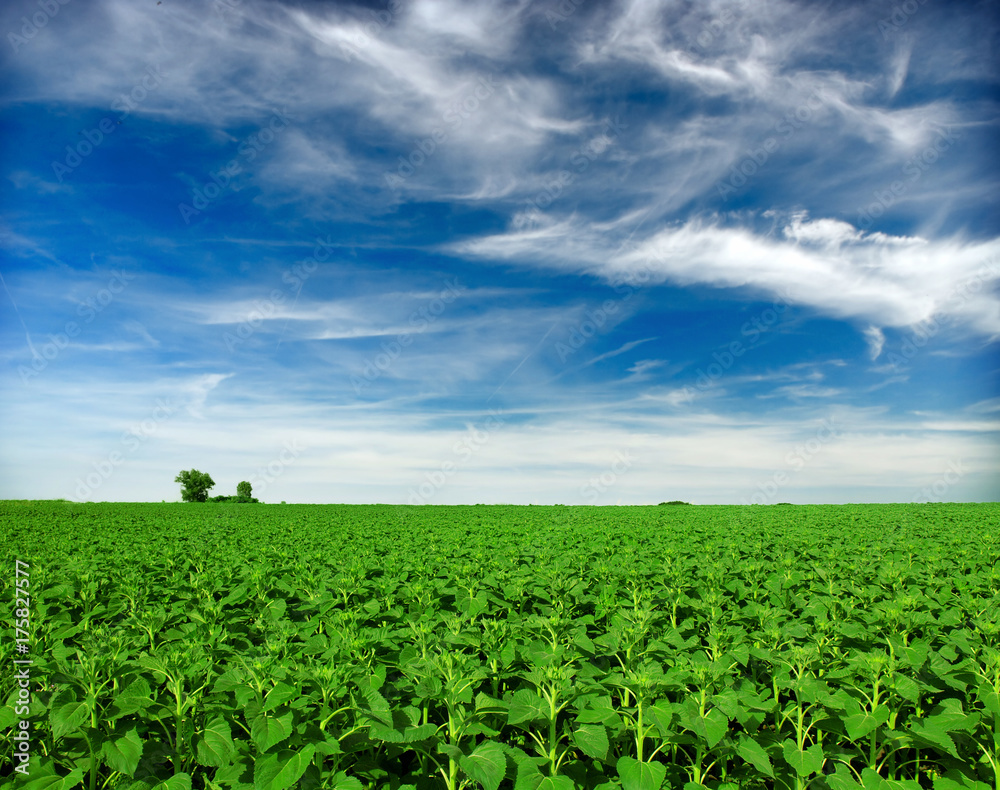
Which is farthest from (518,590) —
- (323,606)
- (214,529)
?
(214,529)

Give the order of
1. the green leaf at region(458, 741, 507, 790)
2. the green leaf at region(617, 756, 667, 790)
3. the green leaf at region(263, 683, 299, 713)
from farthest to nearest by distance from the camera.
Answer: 1. the green leaf at region(263, 683, 299, 713)
2. the green leaf at region(617, 756, 667, 790)
3. the green leaf at region(458, 741, 507, 790)

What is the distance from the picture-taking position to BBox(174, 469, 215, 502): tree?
105 meters

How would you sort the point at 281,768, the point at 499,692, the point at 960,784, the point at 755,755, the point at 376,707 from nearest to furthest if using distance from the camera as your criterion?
the point at 281,768
the point at 376,707
the point at 755,755
the point at 960,784
the point at 499,692

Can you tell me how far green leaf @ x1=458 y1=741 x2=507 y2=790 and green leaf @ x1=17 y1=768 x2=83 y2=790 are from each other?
115 inches

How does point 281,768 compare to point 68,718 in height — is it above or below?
below

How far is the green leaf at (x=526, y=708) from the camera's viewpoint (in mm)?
4345

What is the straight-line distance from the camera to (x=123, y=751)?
409 centimetres

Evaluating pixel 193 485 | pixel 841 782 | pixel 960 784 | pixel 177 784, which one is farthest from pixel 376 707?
pixel 193 485

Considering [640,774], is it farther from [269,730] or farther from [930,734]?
[269,730]

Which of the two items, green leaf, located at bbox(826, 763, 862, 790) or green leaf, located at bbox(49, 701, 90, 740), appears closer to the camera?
green leaf, located at bbox(49, 701, 90, 740)

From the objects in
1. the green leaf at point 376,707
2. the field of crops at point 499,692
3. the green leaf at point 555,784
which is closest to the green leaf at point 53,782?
the field of crops at point 499,692

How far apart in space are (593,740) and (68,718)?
4055 millimetres

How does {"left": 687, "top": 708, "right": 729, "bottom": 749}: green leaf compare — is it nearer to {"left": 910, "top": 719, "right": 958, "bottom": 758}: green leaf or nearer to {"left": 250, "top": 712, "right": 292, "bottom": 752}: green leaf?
{"left": 910, "top": 719, "right": 958, "bottom": 758}: green leaf

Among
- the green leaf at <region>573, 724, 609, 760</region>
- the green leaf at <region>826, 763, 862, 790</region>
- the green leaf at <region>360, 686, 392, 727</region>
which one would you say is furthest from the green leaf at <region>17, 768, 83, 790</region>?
the green leaf at <region>826, 763, 862, 790</region>
